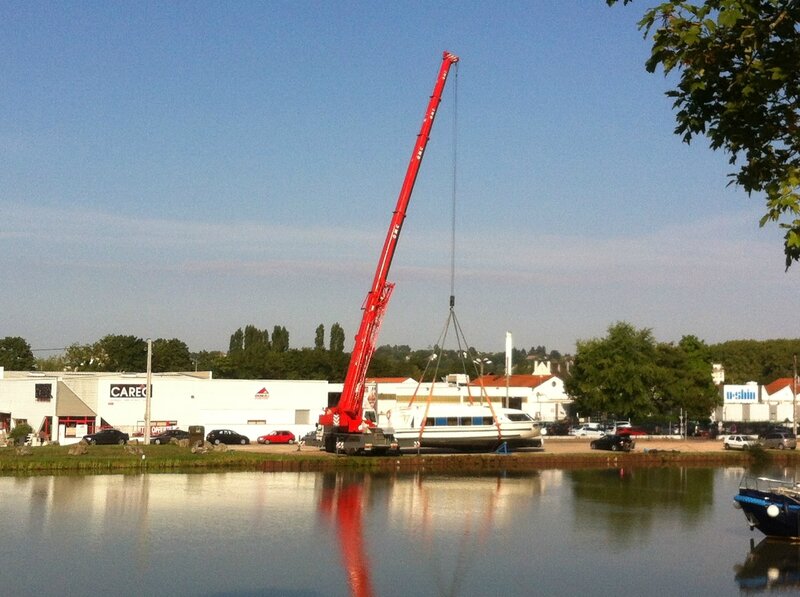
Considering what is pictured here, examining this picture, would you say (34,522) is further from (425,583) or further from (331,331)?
(331,331)

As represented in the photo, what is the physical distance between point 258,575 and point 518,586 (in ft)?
21.1

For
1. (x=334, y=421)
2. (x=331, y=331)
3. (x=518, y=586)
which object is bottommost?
(x=518, y=586)

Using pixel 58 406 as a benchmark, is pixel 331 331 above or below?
above

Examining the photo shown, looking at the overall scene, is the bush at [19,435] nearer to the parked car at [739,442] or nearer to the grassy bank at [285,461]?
the grassy bank at [285,461]

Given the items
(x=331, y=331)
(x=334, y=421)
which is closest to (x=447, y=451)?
(x=334, y=421)

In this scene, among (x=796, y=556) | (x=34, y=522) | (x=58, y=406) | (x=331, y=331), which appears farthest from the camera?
(x=331, y=331)

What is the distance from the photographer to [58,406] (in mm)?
65688

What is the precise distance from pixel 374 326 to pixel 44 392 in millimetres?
26418

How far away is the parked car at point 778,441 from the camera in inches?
2502

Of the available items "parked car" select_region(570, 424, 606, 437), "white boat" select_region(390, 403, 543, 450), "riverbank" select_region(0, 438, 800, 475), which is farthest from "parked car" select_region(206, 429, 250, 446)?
"parked car" select_region(570, 424, 606, 437)

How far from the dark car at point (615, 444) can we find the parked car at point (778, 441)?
10.7 meters

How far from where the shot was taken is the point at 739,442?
62656mm

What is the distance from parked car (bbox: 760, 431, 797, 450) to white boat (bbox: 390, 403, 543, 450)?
64.0 ft

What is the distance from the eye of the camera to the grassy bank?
46.9 meters
